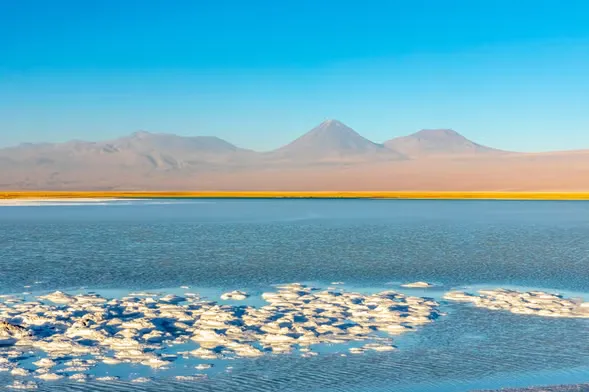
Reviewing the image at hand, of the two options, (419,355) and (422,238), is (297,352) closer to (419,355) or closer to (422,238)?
(419,355)

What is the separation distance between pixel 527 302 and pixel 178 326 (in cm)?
696

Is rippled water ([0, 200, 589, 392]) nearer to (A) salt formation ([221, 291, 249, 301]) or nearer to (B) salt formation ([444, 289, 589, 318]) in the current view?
(B) salt formation ([444, 289, 589, 318])

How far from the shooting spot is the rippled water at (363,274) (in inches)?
355

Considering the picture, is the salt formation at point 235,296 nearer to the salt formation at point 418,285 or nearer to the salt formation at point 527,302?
the salt formation at point 418,285

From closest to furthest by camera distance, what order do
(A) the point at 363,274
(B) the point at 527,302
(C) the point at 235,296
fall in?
(B) the point at 527,302
(C) the point at 235,296
(A) the point at 363,274

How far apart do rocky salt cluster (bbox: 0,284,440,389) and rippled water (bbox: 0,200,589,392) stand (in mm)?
546

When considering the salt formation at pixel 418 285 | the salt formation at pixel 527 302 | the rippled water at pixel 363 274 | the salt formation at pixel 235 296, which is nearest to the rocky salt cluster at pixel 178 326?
the salt formation at pixel 235 296

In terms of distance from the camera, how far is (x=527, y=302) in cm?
1422

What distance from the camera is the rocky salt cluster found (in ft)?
32.3

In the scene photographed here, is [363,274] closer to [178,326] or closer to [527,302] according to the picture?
[527,302]

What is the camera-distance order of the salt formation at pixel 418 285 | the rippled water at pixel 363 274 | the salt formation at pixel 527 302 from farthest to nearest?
the salt formation at pixel 418 285, the salt formation at pixel 527 302, the rippled water at pixel 363 274

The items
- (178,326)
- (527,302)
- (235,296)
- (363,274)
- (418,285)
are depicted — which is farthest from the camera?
(363,274)

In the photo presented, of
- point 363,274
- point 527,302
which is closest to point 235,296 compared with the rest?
point 363,274

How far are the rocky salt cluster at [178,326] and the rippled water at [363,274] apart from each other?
1.79 feet
